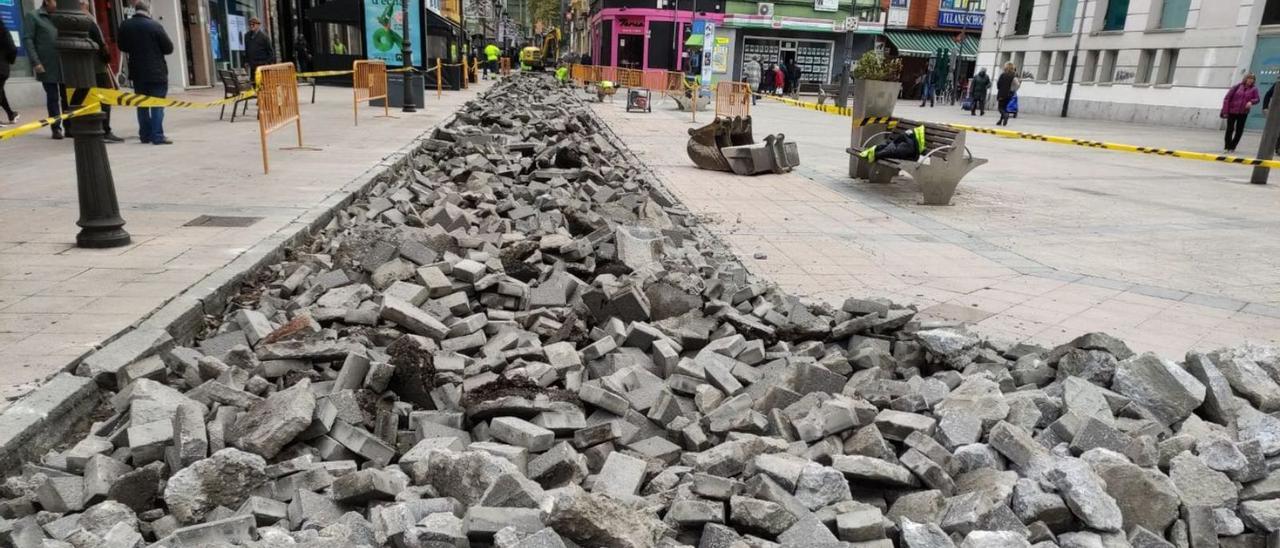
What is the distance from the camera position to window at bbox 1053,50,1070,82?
1278 inches

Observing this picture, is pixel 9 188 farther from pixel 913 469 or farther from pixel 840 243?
pixel 913 469

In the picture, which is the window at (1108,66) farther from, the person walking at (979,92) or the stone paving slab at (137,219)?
the stone paving slab at (137,219)

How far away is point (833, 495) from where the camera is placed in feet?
10.1

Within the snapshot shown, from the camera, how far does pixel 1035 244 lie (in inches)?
311

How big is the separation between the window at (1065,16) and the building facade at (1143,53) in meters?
0.04

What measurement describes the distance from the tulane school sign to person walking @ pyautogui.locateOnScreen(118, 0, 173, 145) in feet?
153

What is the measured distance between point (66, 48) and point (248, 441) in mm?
3759

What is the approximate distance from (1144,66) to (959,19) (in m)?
22.9

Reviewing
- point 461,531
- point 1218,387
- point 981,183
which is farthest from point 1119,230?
point 461,531

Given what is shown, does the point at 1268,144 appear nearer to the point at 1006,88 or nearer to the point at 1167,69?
the point at 1006,88

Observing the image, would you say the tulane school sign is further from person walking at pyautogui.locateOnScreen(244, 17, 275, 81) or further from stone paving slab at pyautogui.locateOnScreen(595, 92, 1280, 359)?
person walking at pyautogui.locateOnScreen(244, 17, 275, 81)

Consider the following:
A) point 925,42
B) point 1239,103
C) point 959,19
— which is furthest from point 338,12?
point 959,19

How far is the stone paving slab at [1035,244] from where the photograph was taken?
5.64 m

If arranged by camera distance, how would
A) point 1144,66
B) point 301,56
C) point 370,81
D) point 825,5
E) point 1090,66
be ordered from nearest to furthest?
point 370,81
point 1144,66
point 301,56
point 1090,66
point 825,5
